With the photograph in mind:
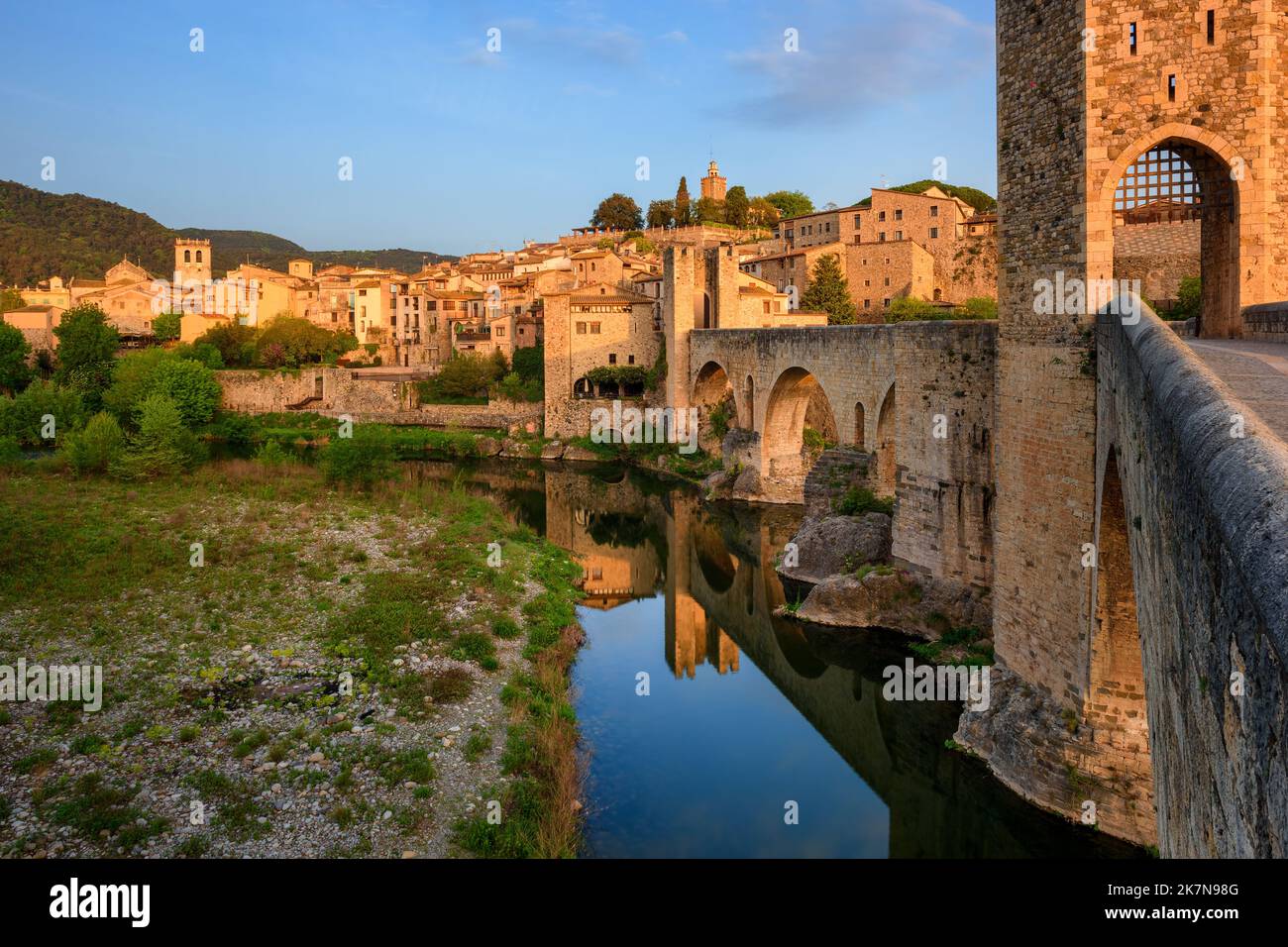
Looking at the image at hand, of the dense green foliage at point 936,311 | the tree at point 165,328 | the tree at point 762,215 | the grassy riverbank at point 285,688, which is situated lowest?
the grassy riverbank at point 285,688

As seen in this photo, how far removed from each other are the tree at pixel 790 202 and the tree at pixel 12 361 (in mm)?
59323

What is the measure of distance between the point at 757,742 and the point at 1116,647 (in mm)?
5836

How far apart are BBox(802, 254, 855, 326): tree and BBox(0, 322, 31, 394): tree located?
40843 mm

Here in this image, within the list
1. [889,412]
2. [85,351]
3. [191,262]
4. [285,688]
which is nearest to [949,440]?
[889,412]

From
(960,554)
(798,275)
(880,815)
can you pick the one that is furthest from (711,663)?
(798,275)

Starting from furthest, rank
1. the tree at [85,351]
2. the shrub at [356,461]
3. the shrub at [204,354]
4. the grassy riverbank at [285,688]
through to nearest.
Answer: the shrub at [204,354]
the tree at [85,351]
the shrub at [356,461]
the grassy riverbank at [285,688]

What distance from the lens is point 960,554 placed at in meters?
14.6

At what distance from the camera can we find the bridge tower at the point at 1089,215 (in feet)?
28.6

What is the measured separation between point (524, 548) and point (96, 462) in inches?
626

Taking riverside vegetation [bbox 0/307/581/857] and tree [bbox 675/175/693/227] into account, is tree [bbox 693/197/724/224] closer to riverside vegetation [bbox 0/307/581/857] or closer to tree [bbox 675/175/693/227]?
tree [bbox 675/175/693/227]

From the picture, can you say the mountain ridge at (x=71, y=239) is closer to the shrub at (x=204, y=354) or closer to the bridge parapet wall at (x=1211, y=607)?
the shrub at (x=204, y=354)

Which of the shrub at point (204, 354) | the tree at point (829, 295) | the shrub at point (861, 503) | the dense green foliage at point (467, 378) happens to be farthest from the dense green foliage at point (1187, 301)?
the shrub at point (204, 354)

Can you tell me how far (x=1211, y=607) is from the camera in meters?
3.08

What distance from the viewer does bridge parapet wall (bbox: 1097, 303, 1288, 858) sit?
236 centimetres
